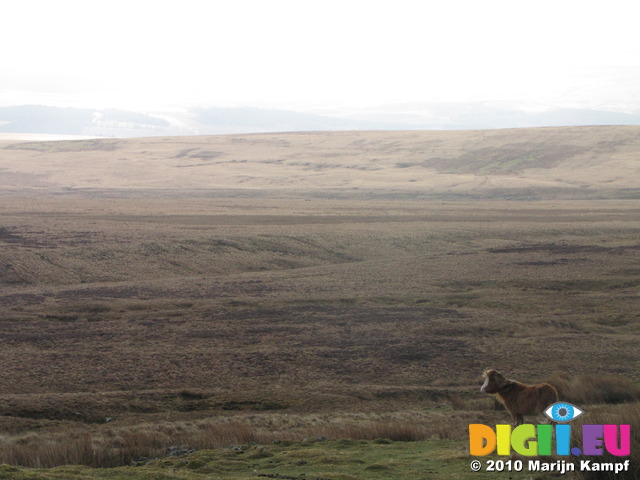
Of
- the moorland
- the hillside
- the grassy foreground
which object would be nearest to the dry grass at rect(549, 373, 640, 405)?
the moorland

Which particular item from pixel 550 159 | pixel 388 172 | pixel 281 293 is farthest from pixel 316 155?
pixel 281 293

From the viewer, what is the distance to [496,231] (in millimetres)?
44031

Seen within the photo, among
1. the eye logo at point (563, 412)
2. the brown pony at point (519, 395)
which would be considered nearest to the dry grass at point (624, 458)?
the eye logo at point (563, 412)

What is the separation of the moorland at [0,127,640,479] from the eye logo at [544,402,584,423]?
49 centimetres

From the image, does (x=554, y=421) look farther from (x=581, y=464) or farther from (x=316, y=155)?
(x=316, y=155)

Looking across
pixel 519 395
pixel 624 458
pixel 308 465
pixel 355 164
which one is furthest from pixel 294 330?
pixel 355 164

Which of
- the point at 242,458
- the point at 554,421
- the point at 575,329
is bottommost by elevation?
the point at 575,329

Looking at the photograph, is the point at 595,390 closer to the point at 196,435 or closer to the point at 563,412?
the point at 563,412

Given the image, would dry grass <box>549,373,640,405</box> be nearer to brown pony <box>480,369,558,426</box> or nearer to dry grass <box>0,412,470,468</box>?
dry grass <box>0,412,470,468</box>

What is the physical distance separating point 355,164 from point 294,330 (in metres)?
93.1

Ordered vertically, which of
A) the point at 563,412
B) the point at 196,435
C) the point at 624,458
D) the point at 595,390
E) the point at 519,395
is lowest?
the point at 595,390

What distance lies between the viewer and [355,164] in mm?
112375

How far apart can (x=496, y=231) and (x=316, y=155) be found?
8085 centimetres

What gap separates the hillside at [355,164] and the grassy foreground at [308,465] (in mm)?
72470
